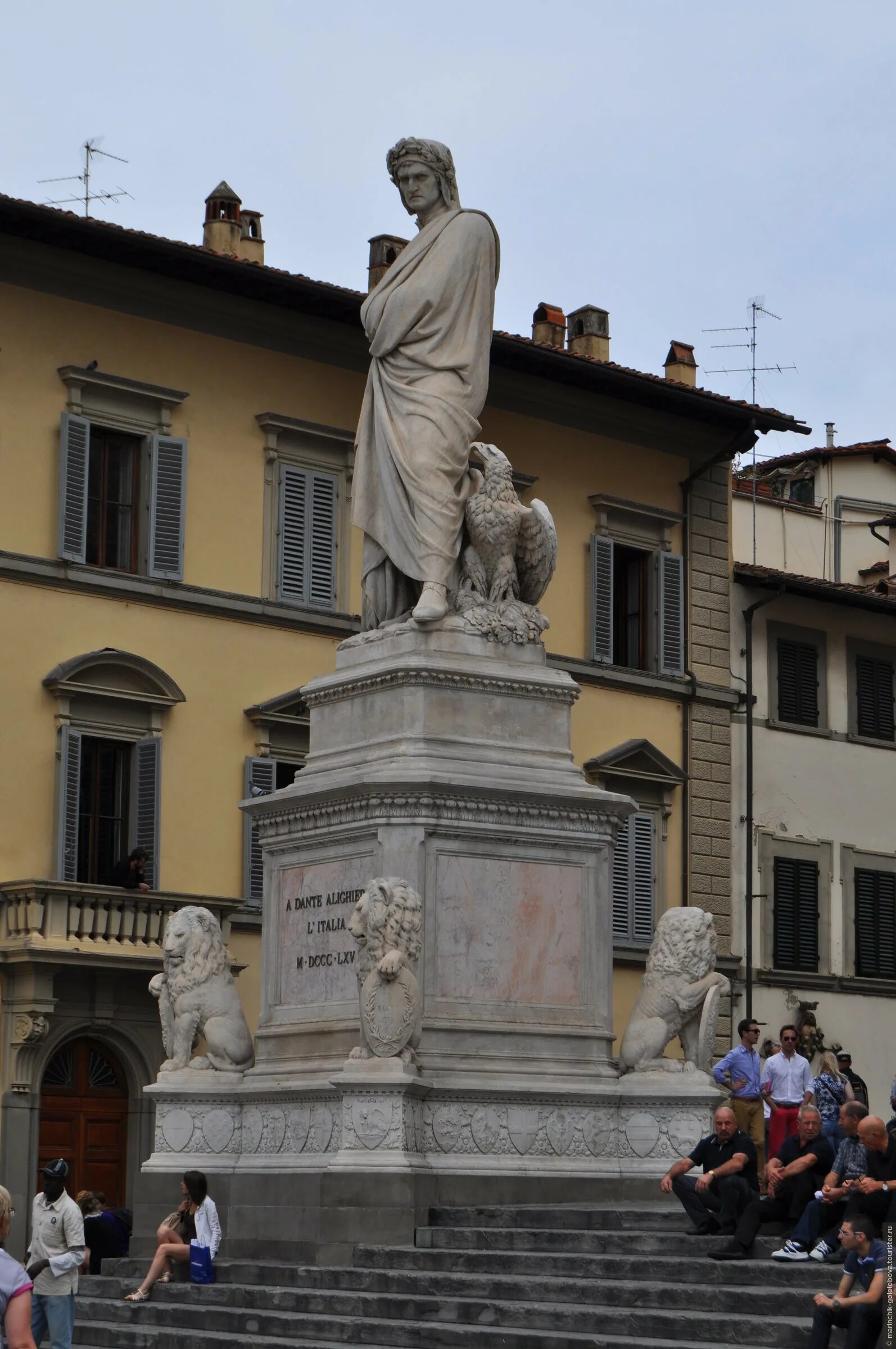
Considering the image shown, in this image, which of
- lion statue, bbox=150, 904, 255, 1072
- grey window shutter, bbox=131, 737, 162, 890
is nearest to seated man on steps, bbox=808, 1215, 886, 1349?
lion statue, bbox=150, 904, 255, 1072

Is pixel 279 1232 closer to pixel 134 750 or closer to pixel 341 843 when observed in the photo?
pixel 341 843

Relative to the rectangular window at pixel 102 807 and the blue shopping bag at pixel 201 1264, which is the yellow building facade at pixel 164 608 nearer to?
the rectangular window at pixel 102 807

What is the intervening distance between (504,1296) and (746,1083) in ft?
19.0

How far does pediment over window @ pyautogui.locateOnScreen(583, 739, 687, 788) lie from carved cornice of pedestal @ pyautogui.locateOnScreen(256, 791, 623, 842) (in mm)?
17521

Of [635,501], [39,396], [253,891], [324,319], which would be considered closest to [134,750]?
[253,891]

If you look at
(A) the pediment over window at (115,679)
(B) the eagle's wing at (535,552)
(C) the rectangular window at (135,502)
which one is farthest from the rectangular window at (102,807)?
(B) the eagle's wing at (535,552)

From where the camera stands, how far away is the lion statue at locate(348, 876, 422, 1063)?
15.2 m

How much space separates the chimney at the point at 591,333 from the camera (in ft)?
123

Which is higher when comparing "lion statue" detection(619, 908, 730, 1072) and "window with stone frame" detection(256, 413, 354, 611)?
"window with stone frame" detection(256, 413, 354, 611)

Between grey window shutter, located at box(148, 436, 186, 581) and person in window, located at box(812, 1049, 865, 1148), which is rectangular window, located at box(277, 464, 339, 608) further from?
person in window, located at box(812, 1049, 865, 1148)

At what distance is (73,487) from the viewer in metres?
29.8

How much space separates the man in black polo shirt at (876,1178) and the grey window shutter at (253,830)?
58.3 feet

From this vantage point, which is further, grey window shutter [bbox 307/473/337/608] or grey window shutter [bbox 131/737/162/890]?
grey window shutter [bbox 307/473/337/608]

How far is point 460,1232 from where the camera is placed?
14547mm
